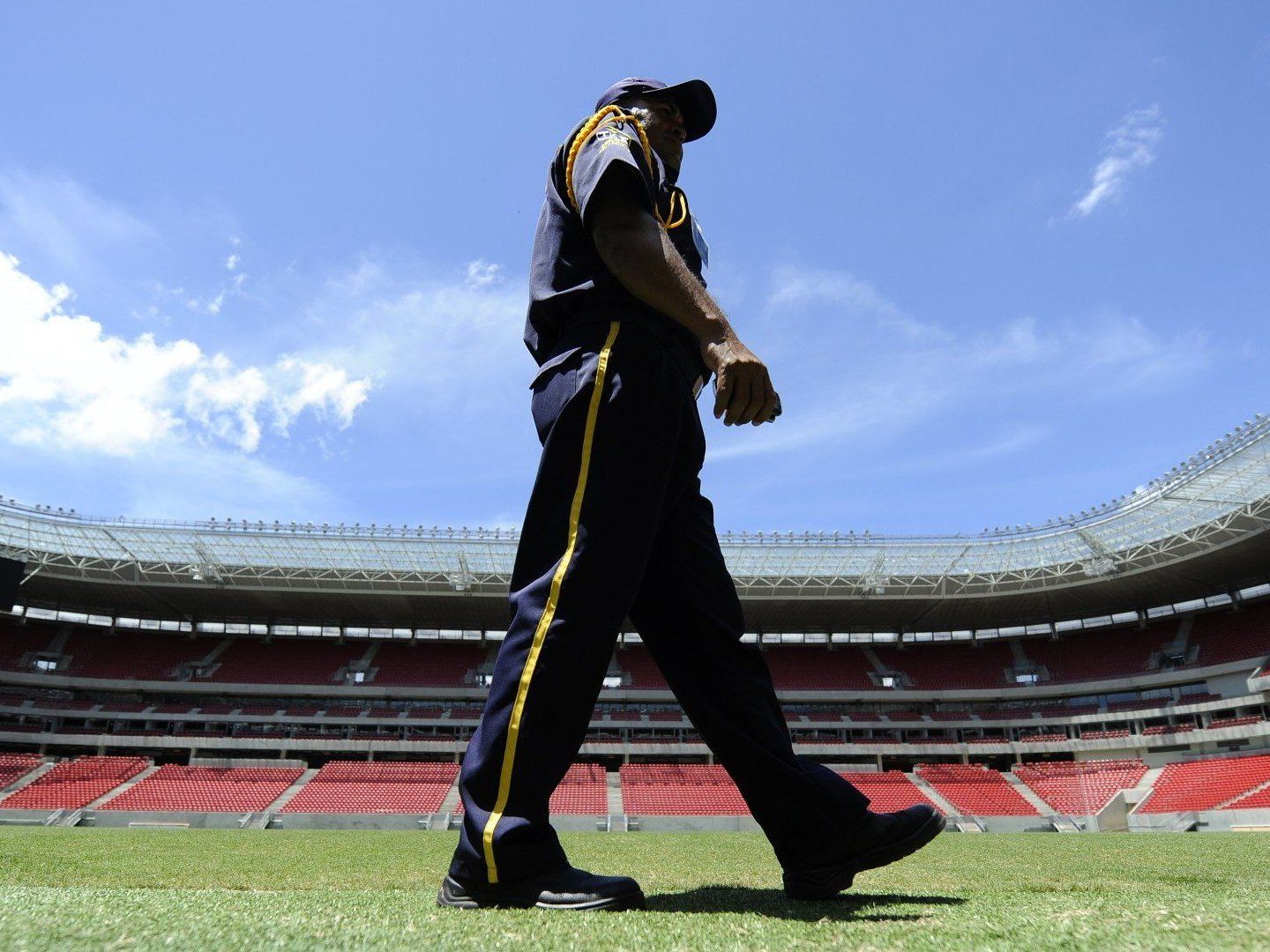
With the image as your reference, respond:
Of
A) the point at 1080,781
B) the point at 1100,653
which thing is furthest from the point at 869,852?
the point at 1100,653

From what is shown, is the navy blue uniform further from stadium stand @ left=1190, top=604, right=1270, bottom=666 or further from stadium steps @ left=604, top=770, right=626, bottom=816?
stadium stand @ left=1190, top=604, right=1270, bottom=666

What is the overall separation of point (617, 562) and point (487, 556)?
3329 cm

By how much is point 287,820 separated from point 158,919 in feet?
89.6

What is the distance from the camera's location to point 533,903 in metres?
1.68

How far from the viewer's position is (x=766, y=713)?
212 cm

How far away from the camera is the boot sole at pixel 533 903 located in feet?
5.42

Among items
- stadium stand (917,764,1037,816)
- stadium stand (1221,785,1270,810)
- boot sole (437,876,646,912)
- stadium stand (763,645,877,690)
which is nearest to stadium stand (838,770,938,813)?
stadium stand (917,764,1037,816)

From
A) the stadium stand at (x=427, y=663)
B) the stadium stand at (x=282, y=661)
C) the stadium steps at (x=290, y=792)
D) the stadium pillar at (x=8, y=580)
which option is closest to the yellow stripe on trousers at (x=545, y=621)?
the stadium pillar at (x=8, y=580)

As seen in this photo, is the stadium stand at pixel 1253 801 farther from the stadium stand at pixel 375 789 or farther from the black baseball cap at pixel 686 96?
the black baseball cap at pixel 686 96

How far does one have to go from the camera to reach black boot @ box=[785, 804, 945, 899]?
6.43 ft

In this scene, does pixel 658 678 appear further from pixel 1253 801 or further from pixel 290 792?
pixel 1253 801

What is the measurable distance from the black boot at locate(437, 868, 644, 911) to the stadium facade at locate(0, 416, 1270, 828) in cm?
2555

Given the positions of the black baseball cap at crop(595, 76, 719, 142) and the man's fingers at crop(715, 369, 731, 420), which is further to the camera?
the black baseball cap at crop(595, 76, 719, 142)

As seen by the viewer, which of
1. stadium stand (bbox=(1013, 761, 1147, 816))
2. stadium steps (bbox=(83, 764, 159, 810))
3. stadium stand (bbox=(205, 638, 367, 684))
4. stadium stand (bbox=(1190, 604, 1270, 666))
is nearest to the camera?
stadium steps (bbox=(83, 764, 159, 810))
